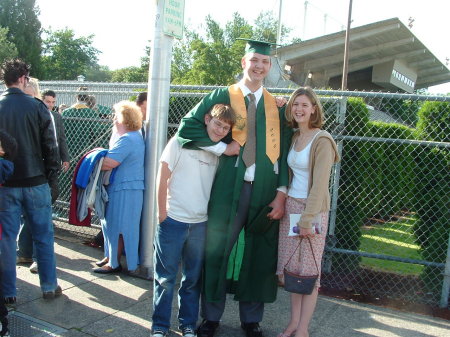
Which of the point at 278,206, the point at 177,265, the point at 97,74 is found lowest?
the point at 177,265

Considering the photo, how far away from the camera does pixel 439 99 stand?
3893mm

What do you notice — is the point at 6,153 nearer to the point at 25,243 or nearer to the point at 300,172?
the point at 25,243

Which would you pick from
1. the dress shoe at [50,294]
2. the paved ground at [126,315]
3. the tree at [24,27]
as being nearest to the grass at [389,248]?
the paved ground at [126,315]

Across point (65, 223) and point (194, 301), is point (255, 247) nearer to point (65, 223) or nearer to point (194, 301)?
point (194, 301)

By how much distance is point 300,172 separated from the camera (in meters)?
3.21

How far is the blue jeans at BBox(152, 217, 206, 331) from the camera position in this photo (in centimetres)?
317

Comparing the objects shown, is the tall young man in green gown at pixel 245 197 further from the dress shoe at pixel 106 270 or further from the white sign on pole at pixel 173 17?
the dress shoe at pixel 106 270

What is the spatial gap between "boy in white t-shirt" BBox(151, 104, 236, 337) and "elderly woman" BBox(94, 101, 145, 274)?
43.4 inches

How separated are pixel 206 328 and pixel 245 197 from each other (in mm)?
1060

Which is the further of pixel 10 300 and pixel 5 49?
pixel 5 49

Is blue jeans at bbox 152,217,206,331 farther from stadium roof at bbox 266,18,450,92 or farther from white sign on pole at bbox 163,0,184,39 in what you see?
stadium roof at bbox 266,18,450,92

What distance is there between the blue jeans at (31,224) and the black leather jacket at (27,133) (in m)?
0.09

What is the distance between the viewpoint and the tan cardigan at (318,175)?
3.02 meters

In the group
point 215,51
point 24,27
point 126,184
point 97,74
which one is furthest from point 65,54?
point 126,184
